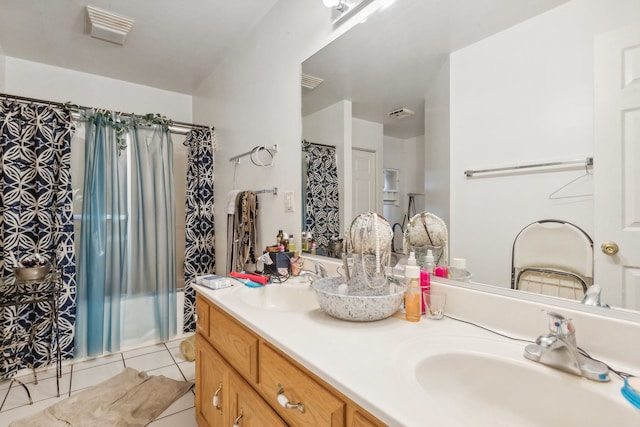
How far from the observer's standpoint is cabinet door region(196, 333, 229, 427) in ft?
3.82

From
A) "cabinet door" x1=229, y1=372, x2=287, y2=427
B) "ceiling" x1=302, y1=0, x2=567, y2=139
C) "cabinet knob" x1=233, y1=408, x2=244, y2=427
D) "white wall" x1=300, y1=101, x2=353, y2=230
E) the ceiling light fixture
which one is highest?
the ceiling light fixture

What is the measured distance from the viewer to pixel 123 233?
2430mm

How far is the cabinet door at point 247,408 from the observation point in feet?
2.74

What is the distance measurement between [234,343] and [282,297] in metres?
0.35

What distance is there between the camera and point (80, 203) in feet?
7.96

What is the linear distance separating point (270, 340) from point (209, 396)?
2.40 feet

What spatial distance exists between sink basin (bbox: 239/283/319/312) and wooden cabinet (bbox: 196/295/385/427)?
0.17 metres

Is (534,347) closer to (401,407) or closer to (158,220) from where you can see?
(401,407)

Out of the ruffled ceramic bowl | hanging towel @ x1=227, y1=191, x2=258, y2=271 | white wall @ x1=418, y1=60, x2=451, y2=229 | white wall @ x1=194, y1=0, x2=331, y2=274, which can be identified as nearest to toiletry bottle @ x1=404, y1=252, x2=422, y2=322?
white wall @ x1=418, y1=60, x2=451, y2=229

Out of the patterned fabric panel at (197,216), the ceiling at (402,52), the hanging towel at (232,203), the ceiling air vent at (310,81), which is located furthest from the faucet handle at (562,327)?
the patterned fabric panel at (197,216)

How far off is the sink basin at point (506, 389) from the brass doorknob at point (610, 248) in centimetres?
28

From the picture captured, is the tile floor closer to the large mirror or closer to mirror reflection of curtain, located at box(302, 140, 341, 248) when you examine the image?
mirror reflection of curtain, located at box(302, 140, 341, 248)

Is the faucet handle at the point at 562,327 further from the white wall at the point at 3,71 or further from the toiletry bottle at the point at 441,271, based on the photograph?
the white wall at the point at 3,71

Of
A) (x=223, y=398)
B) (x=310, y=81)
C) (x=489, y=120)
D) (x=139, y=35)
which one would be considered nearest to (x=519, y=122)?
(x=489, y=120)
